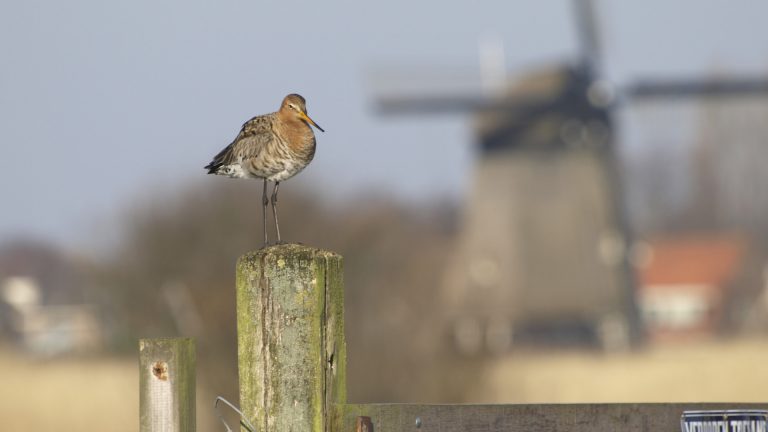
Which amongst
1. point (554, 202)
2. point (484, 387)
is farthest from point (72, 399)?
point (554, 202)

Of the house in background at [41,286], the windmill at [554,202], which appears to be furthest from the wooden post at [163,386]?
the house in background at [41,286]

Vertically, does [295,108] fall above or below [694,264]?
below

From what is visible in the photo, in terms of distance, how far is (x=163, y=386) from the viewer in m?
3.44

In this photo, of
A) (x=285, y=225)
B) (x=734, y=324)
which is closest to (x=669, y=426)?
(x=285, y=225)

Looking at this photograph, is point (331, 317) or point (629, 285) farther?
point (629, 285)

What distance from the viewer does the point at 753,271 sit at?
6172 centimetres

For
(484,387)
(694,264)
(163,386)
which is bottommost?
(163,386)

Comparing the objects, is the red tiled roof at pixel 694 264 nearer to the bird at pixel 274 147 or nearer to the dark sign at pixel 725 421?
the bird at pixel 274 147

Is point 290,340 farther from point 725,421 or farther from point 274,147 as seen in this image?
point 274,147

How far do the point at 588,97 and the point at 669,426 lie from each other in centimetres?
3530

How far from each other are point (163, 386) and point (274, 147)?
1726mm

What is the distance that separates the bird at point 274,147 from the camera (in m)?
5.04

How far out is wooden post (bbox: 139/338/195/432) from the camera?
3.44 m

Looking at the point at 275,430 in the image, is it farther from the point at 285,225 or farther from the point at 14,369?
the point at 285,225
